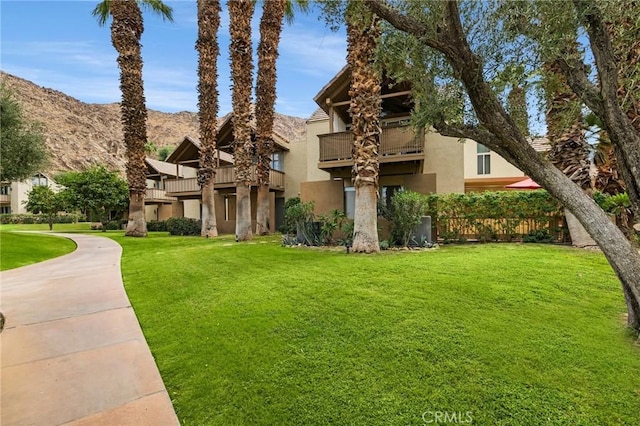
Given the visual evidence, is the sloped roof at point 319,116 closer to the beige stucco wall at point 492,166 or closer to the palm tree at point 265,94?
the palm tree at point 265,94

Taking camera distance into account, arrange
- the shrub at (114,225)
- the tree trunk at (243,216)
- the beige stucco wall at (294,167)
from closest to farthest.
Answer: the tree trunk at (243,216), the beige stucco wall at (294,167), the shrub at (114,225)

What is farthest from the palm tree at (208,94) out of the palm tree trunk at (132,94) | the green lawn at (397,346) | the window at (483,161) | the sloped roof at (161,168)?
the window at (483,161)

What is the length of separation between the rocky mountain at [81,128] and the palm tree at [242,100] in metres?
58.0

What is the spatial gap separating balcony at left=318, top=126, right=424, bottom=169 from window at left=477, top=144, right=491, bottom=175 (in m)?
9.49

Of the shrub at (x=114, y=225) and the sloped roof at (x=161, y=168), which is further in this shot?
the shrub at (x=114, y=225)

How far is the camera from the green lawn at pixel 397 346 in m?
2.86

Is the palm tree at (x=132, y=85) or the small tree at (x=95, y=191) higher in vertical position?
the palm tree at (x=132, y=85)

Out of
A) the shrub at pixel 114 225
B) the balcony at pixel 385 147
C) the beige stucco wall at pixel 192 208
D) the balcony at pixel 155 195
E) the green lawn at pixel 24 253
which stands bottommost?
the green lawn at pixel 24 253

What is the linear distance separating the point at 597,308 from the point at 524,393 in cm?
301

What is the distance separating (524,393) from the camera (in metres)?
2.94

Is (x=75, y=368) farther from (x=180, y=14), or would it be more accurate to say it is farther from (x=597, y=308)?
(x=180, y=14)

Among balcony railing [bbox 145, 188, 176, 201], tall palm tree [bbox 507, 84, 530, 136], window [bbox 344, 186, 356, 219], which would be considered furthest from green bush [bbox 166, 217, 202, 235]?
tall palm tree [bbox 507, 84, 530, 136]

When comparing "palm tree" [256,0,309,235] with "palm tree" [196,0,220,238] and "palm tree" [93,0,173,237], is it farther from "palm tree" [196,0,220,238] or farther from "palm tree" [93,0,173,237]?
"palm tree" [93,0,173,237]

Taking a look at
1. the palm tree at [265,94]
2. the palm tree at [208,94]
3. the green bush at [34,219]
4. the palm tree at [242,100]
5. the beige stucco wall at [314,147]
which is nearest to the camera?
the palm tree at [242,100]
